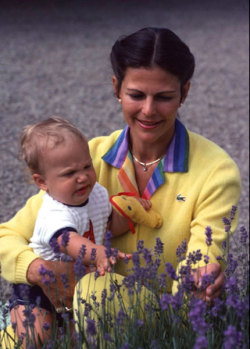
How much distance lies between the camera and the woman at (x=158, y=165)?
107 inches

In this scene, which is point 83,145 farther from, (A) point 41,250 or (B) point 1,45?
(B) point 1,45

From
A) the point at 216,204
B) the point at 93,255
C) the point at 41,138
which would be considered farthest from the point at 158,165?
the point at 93,255

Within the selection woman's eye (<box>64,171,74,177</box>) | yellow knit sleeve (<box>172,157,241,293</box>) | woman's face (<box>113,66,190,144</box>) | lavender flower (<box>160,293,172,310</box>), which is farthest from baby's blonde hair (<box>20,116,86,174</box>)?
lavender flower (<box>160,293,172,310</box>)

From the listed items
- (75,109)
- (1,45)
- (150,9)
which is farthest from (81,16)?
(75,109)

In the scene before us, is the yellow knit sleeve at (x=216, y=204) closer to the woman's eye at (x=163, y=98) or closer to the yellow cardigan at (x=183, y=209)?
the yellow cardigan at (x=183, y=209)

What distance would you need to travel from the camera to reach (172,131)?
300 cm

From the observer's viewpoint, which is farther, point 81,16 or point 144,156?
point 81,16

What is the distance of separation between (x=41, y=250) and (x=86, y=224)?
0.81 feet

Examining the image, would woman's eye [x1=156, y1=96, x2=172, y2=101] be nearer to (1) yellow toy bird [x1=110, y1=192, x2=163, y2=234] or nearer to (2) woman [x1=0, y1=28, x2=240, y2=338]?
(2) woman [x1=0, y1=28, x2=240, y2=338]

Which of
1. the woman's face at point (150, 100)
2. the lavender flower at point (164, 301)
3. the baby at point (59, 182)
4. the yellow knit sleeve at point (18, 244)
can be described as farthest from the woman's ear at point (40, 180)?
the lavender flower at point (164, 301)

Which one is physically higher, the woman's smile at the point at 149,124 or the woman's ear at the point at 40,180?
the woman's smile at the point at 149,124

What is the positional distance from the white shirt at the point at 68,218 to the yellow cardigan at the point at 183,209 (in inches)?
4.1

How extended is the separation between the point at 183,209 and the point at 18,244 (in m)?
0.76

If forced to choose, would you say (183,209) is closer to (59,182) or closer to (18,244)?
(59,182)
